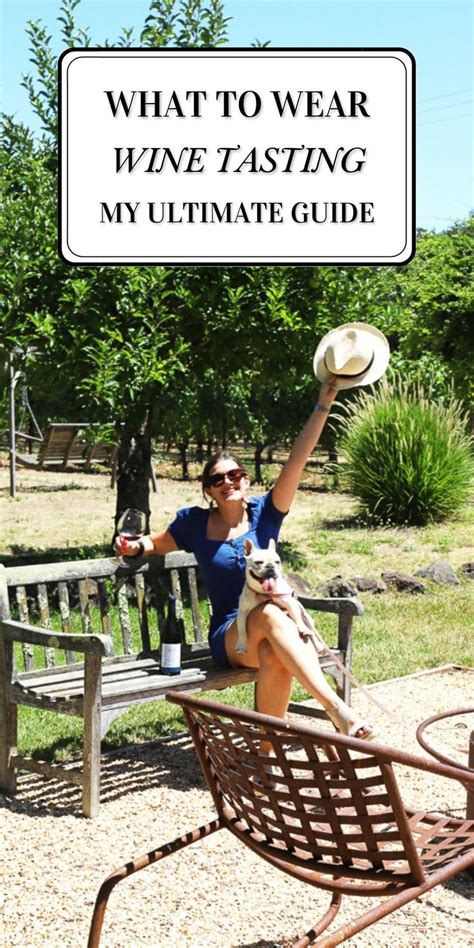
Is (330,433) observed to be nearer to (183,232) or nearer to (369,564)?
(369,564)

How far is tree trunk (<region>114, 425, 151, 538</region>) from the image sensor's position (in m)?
9.89

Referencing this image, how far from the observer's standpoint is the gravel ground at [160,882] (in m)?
3.38

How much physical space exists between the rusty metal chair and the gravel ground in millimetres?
357

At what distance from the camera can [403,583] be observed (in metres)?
9.56

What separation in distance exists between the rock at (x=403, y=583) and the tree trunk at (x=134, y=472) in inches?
81.7

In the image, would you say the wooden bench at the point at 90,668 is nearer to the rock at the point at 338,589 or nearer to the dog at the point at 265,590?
the dog at the point at 265,590

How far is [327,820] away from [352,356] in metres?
2.55

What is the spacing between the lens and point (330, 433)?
18.6 m

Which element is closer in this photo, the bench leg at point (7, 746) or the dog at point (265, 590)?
the dog at point (265, 590)

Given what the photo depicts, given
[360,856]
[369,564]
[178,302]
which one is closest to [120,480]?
[178,302]

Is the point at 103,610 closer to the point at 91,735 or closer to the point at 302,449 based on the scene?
the point at 91,735

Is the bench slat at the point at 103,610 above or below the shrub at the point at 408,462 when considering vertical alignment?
below

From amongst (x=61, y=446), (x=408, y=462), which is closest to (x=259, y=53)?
(x=408, y=462)

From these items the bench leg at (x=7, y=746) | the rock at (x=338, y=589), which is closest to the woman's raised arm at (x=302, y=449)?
the bench leg at (x=7, y=746)
